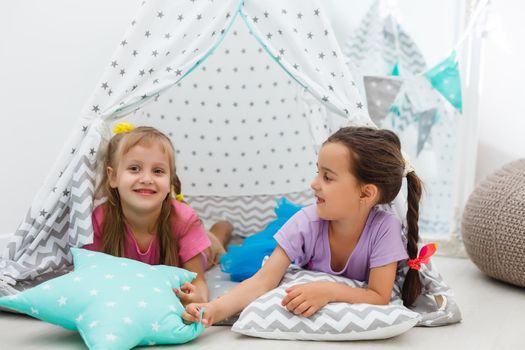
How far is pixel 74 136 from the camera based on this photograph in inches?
83.1

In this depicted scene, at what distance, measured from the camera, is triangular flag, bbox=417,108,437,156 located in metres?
3.40

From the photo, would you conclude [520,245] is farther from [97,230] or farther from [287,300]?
[97,230]

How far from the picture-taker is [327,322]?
175cm

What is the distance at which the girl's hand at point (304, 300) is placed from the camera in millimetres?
1743

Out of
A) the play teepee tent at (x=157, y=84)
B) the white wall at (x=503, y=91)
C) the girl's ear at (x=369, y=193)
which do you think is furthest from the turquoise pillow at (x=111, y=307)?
the white wall at (x=503, y=91)

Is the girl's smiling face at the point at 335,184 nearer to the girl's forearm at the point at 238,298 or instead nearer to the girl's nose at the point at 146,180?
the girl's forearm at the point at 238,298

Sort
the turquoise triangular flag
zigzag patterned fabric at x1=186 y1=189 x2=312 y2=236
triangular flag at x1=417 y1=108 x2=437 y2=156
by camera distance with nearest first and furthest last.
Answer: zigzag patterned fabric at x1=186 y1=189 x2=312 y2=236 → the turquoise triangular flag → triangular flag at x1=417 y1=108 x2=437 y2=156

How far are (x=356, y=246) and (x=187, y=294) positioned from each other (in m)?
0.53

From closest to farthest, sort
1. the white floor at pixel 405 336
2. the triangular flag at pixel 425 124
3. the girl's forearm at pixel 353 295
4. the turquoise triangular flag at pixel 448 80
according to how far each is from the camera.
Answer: the white floor at pixel 405 336 < the girl's forearm at pixel 353 295 < the turquoise triangular flag at pixel 448 80 < the triangular flag at pixel 425 124

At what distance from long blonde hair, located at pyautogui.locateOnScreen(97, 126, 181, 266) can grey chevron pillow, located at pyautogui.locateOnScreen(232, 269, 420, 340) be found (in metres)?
0.52

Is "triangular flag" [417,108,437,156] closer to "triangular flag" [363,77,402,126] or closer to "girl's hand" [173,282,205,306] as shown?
"triangular flag" [363,77,402,126]

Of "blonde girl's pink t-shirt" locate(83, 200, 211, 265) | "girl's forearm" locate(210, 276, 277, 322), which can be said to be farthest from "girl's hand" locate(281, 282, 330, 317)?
"blonde girl's pink t-shirt" locate(83, 200, 211, 265)

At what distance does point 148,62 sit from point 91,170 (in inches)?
15.8

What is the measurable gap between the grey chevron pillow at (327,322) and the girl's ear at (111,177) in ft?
2.21
